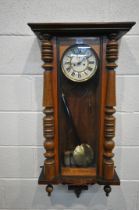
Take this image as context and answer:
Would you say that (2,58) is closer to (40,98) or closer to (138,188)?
(40,98)

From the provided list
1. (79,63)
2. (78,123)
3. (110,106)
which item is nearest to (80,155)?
(78,123)

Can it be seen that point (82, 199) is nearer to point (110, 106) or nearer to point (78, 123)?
point (78, 123)

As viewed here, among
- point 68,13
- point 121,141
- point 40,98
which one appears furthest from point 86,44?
point 121,141

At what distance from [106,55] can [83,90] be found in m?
0.17

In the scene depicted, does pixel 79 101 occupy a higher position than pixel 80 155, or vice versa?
pixel 79 101

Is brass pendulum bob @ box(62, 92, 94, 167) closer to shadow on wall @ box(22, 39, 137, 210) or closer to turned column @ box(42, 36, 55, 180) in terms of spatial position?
turned column @ box(42, 36, 55, 180)

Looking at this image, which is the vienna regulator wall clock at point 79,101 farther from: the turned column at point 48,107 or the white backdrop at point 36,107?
the white backdrop at point 36,107

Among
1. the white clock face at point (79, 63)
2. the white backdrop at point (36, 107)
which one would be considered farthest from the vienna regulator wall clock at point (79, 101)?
the white backdrop at point (36, 107)

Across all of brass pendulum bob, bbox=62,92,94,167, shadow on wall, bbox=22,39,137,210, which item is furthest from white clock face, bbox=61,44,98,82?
shadow on wall, bbox=22,39,137,210

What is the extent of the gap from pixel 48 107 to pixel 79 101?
0.14m

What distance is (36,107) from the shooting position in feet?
2.96

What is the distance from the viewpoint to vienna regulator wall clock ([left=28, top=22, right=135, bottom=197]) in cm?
70

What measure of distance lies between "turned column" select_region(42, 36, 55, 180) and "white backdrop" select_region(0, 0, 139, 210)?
0.17 meters

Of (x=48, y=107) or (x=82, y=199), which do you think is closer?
(x=48, y=107)
